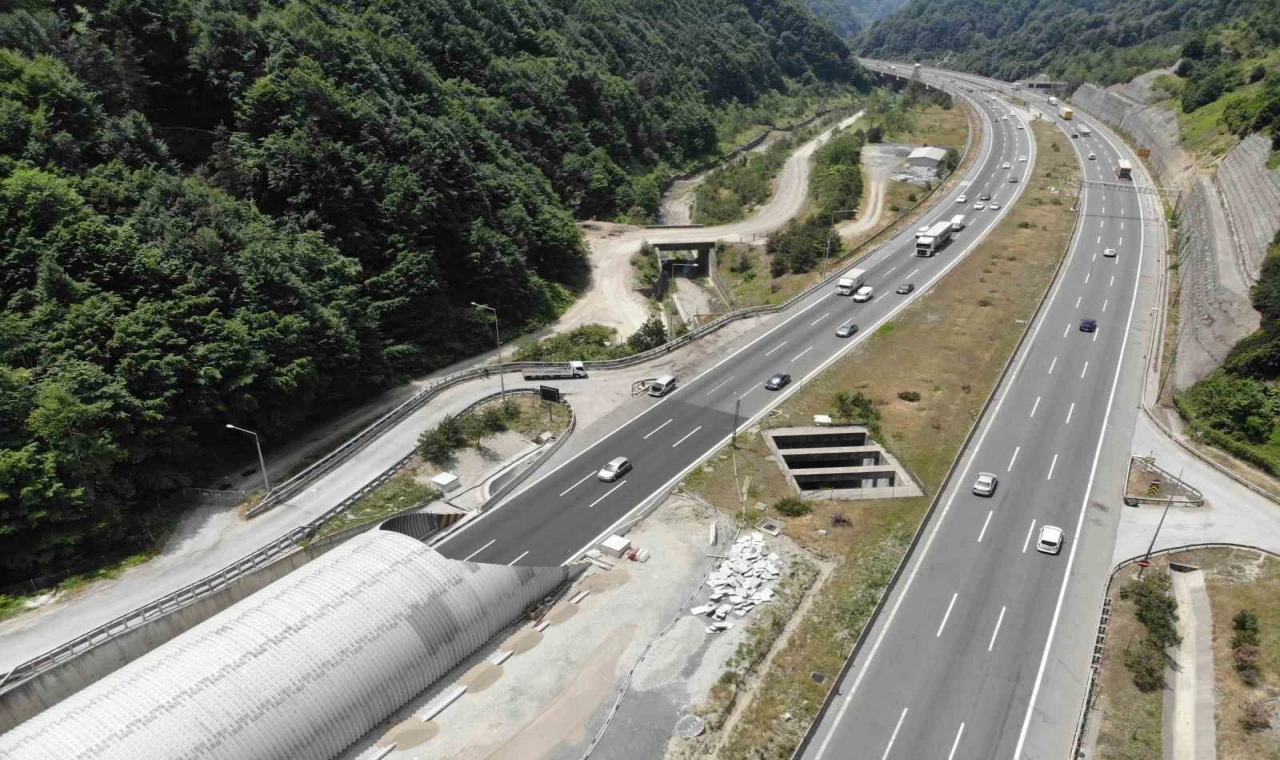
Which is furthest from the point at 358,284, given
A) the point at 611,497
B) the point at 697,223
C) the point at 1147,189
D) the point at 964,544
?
the point at 1147,189

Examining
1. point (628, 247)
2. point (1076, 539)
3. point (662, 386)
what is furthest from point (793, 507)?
point (628, 247)

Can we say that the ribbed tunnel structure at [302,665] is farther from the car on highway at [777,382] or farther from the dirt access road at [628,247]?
the dirt access road at [628,247]

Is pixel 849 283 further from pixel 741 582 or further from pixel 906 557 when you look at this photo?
pixel 741 582

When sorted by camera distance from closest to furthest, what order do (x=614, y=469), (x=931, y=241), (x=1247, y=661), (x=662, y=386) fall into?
(x=1247, y=661)
(x=614, y=469)
(x=662, y=386)
(x=931, y=241)

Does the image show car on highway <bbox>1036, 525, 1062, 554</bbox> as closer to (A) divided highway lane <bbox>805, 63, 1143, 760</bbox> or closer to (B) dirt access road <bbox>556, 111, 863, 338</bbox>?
(A) divided highway lane <bbox>805, 63, 1143, 760</bbox>

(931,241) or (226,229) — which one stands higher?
(226,229)

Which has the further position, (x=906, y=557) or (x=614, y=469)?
(x=614, y=469)

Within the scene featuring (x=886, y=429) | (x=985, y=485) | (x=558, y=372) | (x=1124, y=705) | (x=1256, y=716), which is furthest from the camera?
(x=558, y=372)

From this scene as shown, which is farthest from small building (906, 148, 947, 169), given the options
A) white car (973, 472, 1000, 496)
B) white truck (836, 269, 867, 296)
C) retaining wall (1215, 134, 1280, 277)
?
white car (973, 472, 1000, 496)
